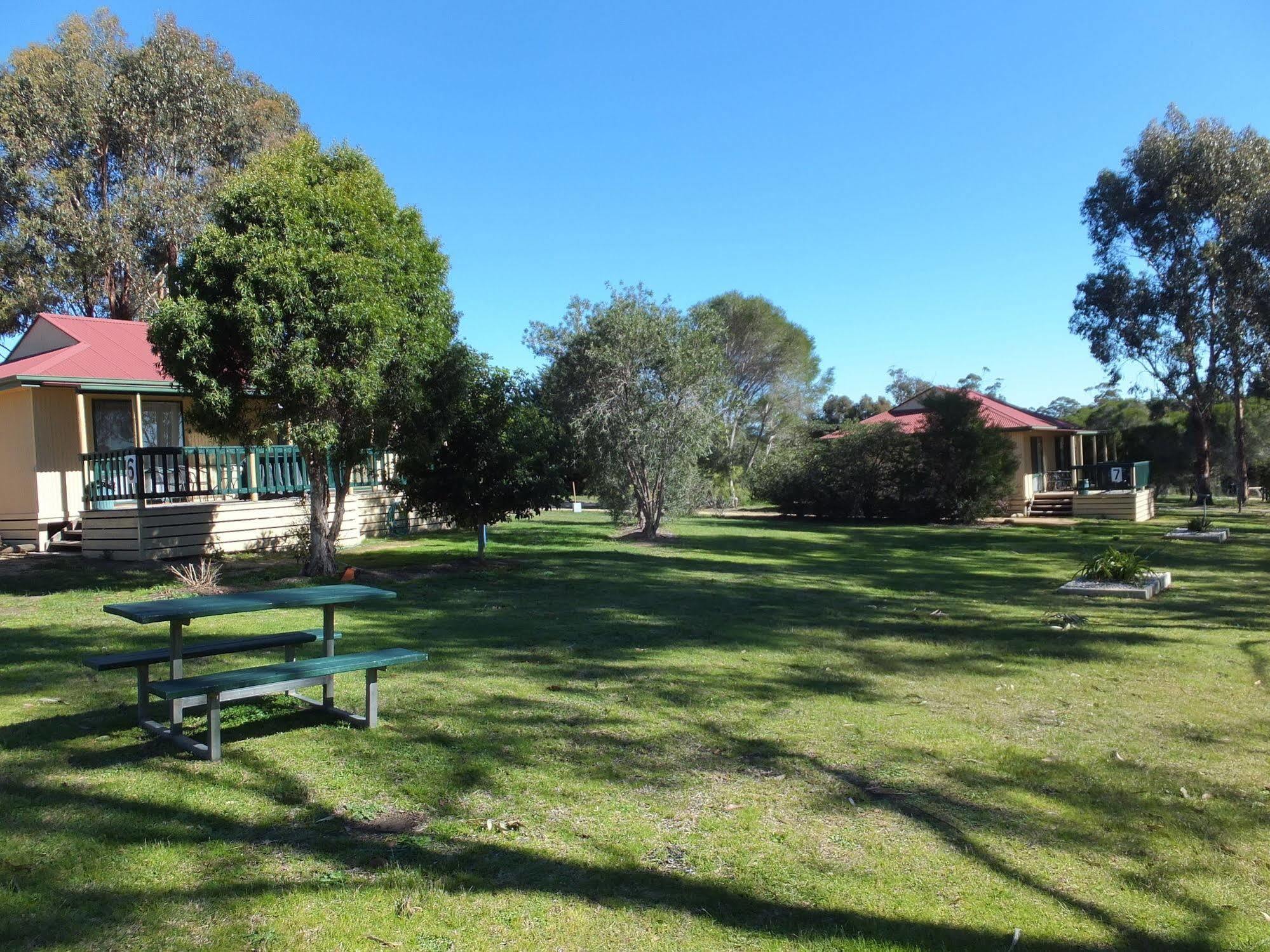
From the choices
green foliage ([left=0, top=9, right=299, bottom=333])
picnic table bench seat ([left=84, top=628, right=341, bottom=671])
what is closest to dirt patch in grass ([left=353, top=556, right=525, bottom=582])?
picnic table bench seat ([left=84, top=628, right=341, bottom=671])

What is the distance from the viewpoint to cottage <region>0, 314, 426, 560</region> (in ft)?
47.8

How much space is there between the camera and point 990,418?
29.0m

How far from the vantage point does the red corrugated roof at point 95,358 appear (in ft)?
50.7

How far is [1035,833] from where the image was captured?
4.03 meters

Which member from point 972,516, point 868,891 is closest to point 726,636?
point 868,891

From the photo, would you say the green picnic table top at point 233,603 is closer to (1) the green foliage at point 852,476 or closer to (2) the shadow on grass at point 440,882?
(2) the shadow on grass at point 440,882

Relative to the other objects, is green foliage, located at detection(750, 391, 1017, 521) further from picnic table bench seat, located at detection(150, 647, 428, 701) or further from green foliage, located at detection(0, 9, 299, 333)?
picnic table bench seat, located at detection(150, 647, 428, 701)

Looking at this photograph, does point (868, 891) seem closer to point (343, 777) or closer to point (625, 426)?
point (343, 777)

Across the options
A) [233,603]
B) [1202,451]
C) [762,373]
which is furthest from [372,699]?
[762,373]

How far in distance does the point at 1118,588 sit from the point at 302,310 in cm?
1109

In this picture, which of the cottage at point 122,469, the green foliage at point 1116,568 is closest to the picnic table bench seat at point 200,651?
the cottage at point 122,469

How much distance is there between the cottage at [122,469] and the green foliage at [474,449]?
9.13ft

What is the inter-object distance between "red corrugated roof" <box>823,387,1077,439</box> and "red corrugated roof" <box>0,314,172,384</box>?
66.3ft

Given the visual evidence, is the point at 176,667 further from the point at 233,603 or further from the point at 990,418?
the point at 990,418
